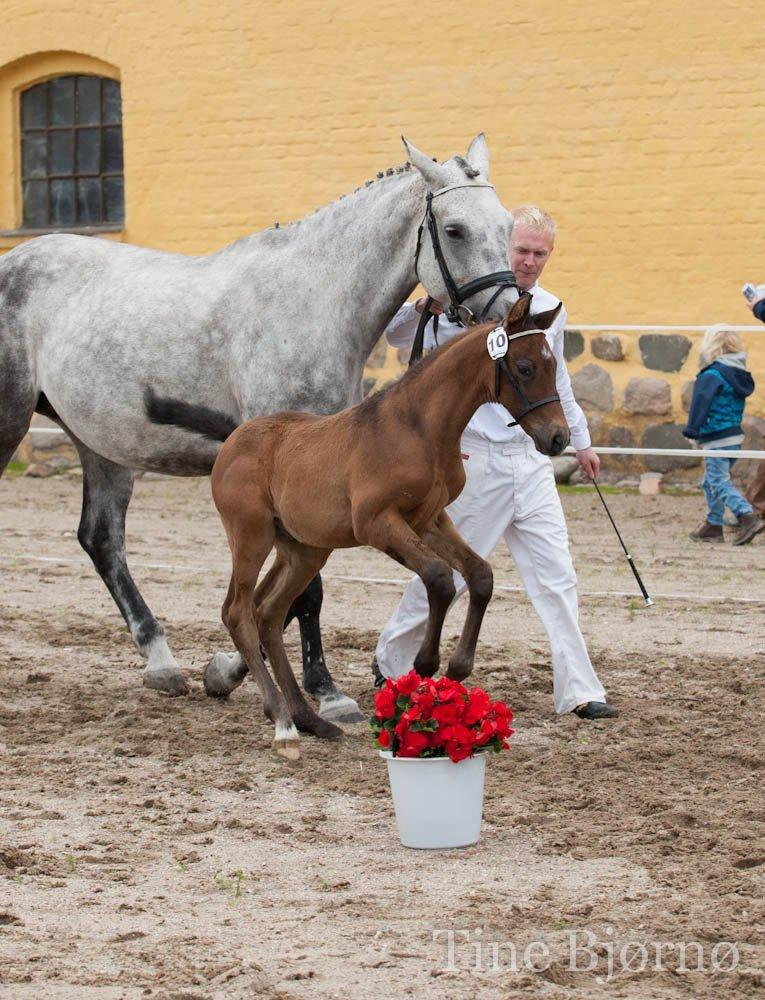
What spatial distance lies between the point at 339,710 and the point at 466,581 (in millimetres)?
1279

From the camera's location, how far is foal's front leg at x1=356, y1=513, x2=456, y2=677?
5.15 meters

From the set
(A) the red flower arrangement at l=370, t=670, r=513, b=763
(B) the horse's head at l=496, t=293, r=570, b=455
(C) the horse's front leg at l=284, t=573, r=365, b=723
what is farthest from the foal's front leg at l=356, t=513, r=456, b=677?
(C) the horse's front leg at l=284, t=573, r=365, b=723

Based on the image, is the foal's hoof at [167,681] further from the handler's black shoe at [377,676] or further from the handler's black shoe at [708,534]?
the handler's black shoe at [708,534]

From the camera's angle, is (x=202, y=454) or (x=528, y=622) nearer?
(x=202, y=454)

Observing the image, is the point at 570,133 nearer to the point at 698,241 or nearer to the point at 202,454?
the point at 698,241

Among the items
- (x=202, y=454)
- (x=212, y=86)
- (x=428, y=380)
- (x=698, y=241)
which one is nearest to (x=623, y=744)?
(x=428, y=380)

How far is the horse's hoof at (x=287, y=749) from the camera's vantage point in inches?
224

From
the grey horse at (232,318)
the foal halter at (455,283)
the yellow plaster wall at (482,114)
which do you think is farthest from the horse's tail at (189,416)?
the yellow plaster wall at (482,114)

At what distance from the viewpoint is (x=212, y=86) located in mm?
14664

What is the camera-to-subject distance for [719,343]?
12148mm

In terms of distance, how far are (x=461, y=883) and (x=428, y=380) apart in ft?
6.06

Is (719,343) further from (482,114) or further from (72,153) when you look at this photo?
(72,153)

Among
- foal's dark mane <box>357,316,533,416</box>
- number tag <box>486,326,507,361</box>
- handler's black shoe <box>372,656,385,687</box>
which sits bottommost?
handler's black shoe <box>372,656,385,687</box>

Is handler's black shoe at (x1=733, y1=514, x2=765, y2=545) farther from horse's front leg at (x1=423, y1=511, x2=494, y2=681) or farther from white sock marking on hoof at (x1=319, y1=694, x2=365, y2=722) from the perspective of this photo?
horse's front leg at (x1=423, y1=511, x2=494, y2=681)
